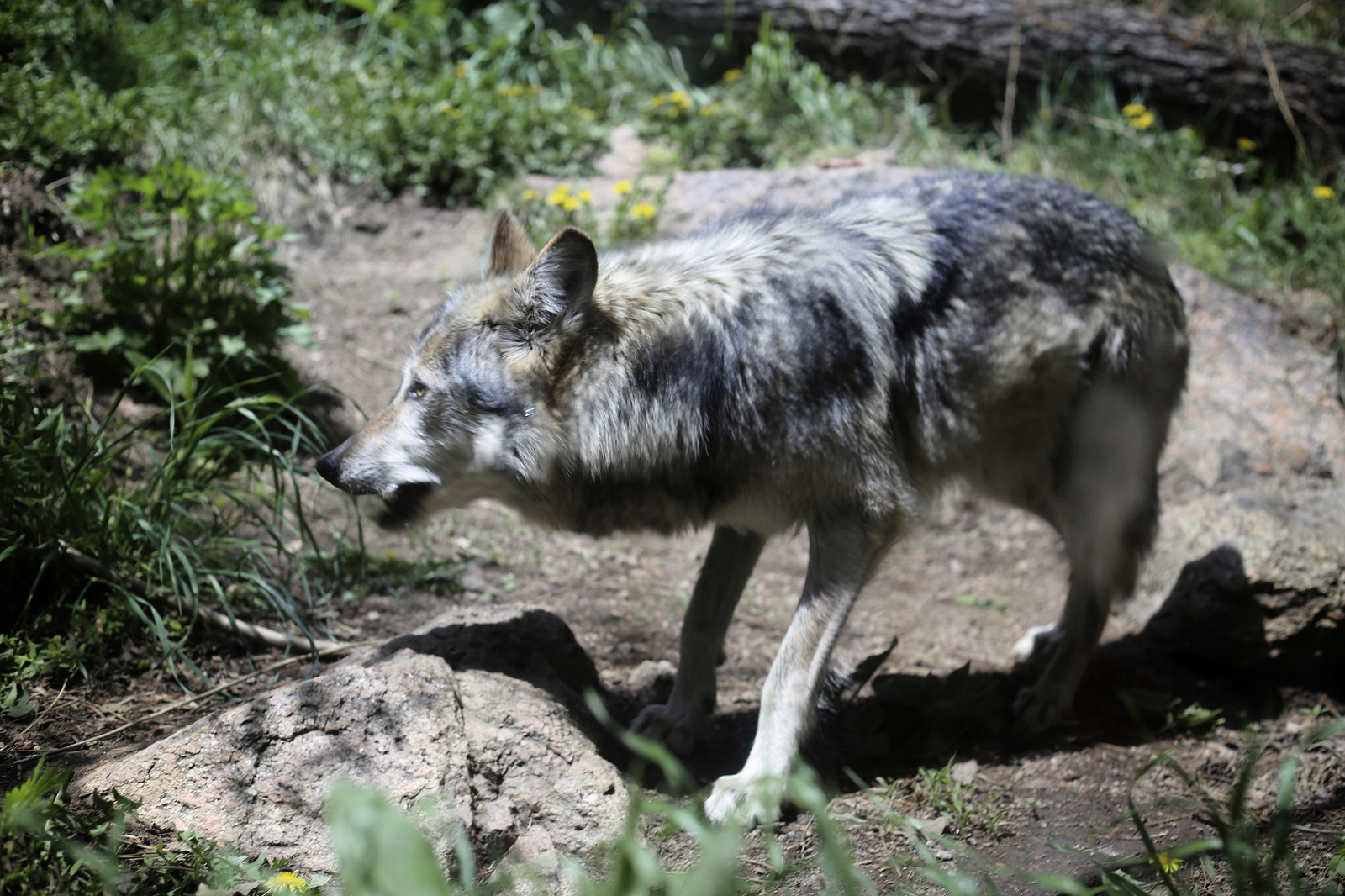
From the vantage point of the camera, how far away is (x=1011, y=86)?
7.52 m

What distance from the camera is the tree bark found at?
716 cm

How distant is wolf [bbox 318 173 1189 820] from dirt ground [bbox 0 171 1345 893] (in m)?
0.35

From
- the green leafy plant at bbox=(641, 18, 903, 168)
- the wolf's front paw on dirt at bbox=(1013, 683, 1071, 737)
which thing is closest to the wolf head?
the wolf's front paw on dirt at bbox=(1013, 683, 1071, 737)

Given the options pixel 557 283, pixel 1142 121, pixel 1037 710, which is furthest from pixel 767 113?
pixel 1037 710

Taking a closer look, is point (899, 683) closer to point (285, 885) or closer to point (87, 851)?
point (285, 885)

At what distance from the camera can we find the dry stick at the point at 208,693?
2.68 meters

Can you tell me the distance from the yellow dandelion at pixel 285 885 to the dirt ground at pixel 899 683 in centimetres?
90

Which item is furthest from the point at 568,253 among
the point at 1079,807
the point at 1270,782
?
the point at 1270,782

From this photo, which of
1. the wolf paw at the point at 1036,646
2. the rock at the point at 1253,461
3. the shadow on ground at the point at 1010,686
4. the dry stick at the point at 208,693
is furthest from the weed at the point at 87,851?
the rock at the point at 1253,461

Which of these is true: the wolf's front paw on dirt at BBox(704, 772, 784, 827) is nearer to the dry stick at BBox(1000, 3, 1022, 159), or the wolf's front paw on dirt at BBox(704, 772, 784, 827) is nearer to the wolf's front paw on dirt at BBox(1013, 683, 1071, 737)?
the wolf's front paw on dirt at BBox(1013, 683, 1071, 737)

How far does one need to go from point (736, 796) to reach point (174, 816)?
155 cm

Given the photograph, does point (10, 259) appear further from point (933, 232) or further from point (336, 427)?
point (933, 232)

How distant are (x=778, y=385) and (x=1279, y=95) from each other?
6402 millimetres

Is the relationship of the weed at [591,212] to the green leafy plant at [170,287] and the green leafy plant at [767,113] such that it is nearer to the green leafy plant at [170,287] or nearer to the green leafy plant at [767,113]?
the green leafy plant at [767,113]
